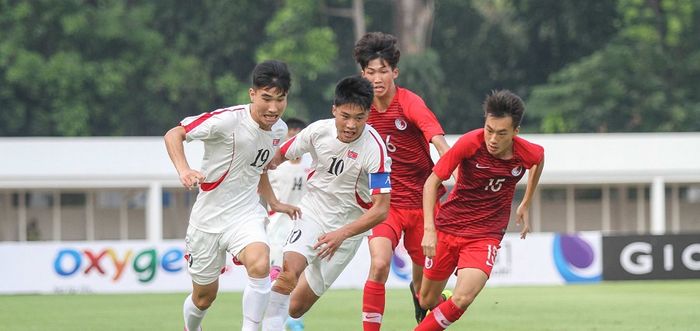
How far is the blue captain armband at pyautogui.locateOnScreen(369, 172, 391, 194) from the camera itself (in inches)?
383

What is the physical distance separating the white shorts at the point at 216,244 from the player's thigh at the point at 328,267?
0.67 meters

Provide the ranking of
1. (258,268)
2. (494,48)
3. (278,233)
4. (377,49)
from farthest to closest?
(494,48) → (278,233) → (377,49) → (258,268)

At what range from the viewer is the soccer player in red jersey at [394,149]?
10.2 meters

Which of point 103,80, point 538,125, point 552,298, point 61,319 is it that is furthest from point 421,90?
point 61,319

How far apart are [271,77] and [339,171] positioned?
997 mm

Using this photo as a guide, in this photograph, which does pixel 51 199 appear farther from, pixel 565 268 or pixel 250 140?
pixel 250 140

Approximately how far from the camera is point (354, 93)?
949 cm

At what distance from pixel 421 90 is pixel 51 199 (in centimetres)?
1398

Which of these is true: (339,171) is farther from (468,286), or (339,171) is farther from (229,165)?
(468,286)

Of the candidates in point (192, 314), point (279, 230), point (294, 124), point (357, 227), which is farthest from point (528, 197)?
point (279, 230)

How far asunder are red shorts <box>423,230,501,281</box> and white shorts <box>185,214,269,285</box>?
4.48 ft

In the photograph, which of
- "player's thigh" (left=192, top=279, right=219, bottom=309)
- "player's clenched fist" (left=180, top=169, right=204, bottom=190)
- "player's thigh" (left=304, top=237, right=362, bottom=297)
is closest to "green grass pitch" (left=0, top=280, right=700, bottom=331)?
"player's thigh" (left=304, top=237, right=362, bottom=297)

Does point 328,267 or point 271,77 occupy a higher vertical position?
point 271,77

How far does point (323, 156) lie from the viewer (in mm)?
9922
